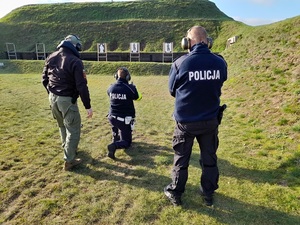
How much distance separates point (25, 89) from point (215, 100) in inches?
480

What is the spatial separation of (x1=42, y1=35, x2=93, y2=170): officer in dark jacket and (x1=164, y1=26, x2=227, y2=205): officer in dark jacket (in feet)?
5.52

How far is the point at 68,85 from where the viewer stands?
13.8ft

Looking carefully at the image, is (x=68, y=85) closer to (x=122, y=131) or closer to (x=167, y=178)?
(x=122, y=131)

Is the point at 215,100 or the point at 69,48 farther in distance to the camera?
the point at 69,48

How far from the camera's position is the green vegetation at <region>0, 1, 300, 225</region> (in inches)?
129

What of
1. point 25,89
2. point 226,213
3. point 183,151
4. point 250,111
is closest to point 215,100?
point 183,151

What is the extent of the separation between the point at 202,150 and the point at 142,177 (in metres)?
1.35

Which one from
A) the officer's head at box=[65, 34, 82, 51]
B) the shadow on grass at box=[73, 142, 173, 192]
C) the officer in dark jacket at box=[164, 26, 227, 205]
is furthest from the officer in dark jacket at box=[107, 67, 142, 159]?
the officer in dark jacket at box=[164, 26, 227, 205]

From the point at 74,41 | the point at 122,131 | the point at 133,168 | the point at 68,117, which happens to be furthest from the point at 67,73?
the point at 133,168

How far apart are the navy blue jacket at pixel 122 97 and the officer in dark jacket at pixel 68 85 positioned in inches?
34.1

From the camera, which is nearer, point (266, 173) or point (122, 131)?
point (266, 173)

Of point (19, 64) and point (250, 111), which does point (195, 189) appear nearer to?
point (250, 111)

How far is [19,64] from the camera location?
23.6m

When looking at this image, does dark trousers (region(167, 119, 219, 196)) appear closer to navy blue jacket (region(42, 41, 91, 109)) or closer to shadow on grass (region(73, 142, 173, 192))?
shadow on grass (region(73, 142, 173, 192))
